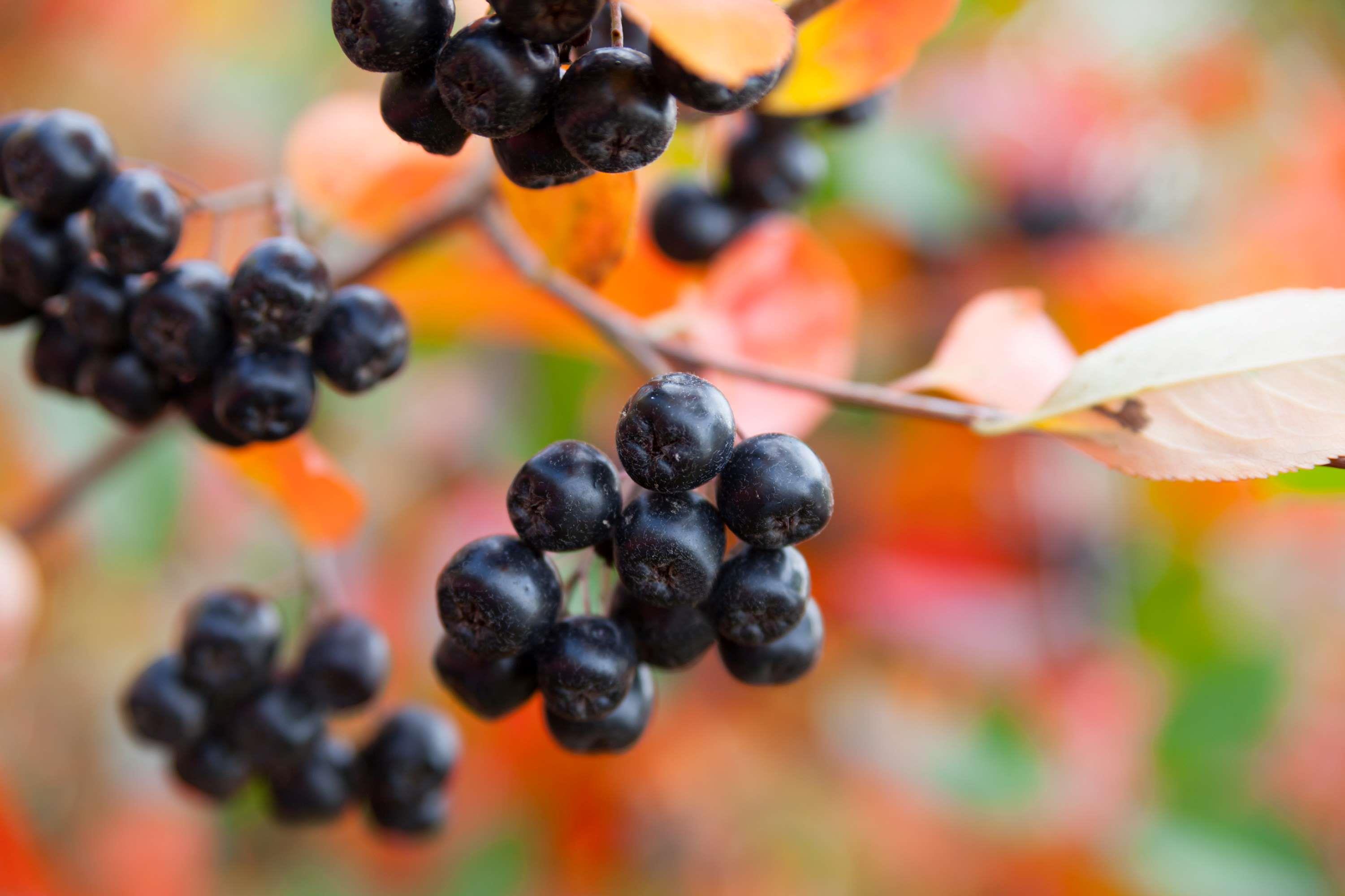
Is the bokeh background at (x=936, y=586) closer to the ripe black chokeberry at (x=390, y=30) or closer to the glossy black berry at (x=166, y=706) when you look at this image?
the glossy black berry at (x=166, y=706)

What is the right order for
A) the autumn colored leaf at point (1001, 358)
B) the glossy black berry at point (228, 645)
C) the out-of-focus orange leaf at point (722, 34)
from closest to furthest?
1. the out-of-focus orange leaf at point (722, 34)
2. the autumn colored leaf at point (1001, 358)
3. the glossy black berry at point (228, 645)

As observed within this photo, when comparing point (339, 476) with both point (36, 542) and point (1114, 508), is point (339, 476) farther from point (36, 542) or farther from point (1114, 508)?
point (1114, 508)

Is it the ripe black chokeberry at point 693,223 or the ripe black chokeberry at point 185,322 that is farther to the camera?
the ripe black chokeberry at point 693,223

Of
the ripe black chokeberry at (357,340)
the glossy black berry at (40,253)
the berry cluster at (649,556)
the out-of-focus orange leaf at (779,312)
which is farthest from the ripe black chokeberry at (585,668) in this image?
the glossy black berry at (40,253)

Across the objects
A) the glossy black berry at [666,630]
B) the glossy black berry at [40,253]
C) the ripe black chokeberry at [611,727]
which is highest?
the glossy black berry at [40,253]

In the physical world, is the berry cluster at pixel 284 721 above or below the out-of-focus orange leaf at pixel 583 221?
below

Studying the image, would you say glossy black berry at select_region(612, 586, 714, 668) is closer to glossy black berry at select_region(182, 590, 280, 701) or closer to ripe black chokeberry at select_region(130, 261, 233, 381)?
ripe black chokeberry at select_region(130, 261, 233, 381)
